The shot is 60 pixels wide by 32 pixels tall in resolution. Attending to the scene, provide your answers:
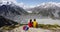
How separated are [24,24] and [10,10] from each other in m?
0.30

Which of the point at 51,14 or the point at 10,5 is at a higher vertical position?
the point at 10,5

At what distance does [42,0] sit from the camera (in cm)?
211

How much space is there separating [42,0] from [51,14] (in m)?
0.25

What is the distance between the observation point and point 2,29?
2.11 meters

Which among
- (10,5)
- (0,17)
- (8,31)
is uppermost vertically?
(10,5)

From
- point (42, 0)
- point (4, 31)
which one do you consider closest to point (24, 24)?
point (4, 31)

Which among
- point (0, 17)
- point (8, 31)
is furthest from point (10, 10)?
point (8, 31)

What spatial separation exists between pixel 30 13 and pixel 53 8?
0.35 meters

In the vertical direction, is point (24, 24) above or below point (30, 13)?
below

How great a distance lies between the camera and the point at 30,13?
211cm

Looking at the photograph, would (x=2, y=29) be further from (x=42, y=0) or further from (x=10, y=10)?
(x=42, y=0)

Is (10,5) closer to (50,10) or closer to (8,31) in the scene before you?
(8,31)

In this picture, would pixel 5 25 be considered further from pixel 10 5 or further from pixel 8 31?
pixel 10 5

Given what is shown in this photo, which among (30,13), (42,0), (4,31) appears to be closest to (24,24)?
(30,13)
